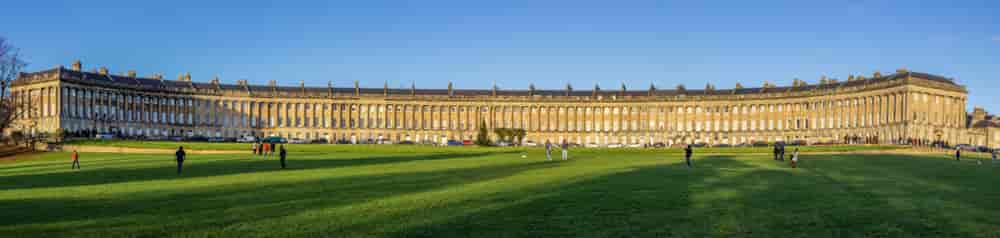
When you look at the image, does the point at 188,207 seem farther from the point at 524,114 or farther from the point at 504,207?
the point at 524,114

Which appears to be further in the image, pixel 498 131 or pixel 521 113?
pixel 521 113

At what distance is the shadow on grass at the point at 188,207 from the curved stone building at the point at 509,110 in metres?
98.1

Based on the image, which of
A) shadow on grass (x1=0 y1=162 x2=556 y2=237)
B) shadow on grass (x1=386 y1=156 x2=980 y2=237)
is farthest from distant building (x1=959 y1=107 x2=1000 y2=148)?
shadow on grass (x1=0 y1=162 x2=556 y2=237)

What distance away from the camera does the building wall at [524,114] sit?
355ft

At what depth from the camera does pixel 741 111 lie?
12688 cm

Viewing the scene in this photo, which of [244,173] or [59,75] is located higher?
[59,75]

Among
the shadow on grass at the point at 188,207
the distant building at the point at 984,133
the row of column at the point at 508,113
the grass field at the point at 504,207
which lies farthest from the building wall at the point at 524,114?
the shadow on grass at the point at 188,207

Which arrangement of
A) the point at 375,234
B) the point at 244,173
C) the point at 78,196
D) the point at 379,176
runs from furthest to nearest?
the point at 244,173 < the point at 379,176 < the point at 78,196 < the point at 375,234

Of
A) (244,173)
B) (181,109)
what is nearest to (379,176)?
(244,173)

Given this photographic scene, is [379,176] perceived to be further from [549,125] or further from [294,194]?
[549,125]

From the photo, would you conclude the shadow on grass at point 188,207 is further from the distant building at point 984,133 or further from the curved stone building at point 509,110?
the distant building at point 984,133

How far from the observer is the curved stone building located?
10838 cm

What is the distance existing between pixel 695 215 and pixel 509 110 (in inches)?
4769

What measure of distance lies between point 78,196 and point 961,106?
124m
